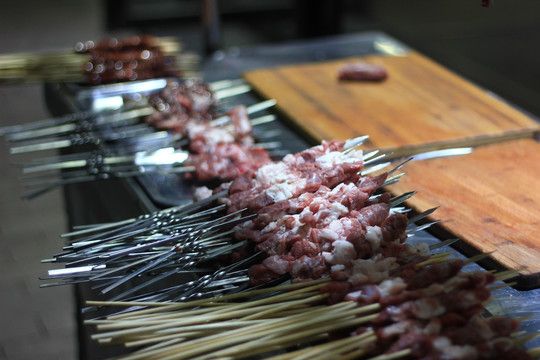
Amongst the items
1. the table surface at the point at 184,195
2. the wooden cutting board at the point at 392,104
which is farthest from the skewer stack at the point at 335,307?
the wooden cutting board at the point at 392,104

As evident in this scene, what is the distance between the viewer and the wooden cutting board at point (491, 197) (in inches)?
91.5

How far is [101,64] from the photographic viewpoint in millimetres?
3982

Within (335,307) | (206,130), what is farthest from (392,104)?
(335,307)

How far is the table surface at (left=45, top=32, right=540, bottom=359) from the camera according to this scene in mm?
2123

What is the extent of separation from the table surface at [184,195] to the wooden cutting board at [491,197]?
Result: 3.6 inches

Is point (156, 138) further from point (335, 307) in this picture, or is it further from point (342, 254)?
point (335, 307)

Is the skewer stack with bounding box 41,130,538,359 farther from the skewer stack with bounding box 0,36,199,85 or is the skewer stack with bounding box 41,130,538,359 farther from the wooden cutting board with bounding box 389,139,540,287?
the skewer stack with bounding box 0,36,199,85

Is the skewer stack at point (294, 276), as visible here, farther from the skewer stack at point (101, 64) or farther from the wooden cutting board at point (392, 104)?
the skewer stack at point (101, 64)

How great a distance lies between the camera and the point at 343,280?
198cm

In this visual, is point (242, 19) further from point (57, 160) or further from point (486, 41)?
point (57, 160)

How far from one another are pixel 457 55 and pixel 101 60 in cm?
517

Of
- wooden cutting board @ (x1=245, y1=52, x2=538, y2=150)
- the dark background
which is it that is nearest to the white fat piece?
wooden cutting board @ (x1=245, y1=52, x2=538, y2=150)

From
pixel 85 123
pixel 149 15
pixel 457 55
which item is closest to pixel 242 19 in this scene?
pixel 149 15

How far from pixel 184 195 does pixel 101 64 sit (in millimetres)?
1524
